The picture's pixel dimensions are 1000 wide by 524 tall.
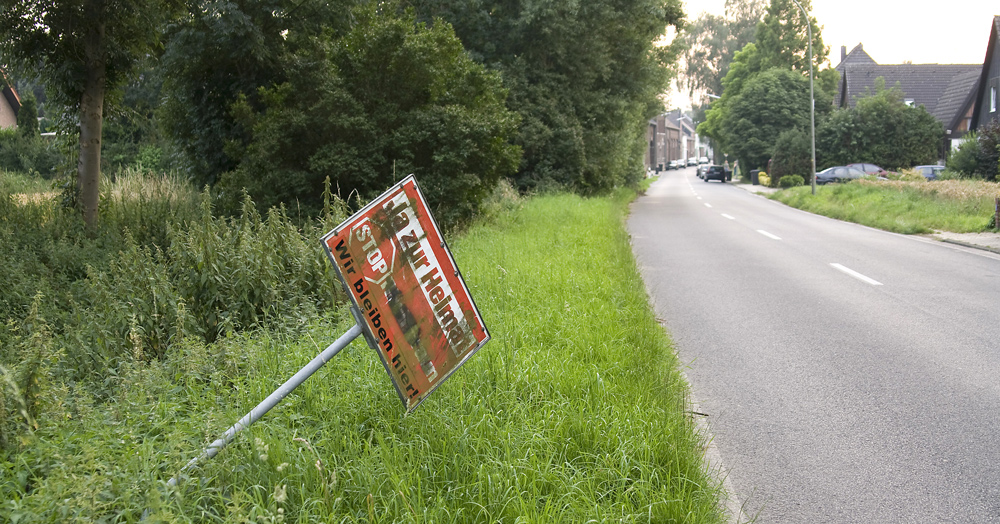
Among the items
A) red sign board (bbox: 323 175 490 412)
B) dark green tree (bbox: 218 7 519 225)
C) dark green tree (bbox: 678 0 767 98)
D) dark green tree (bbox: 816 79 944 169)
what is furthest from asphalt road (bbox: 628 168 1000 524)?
dark green tree (bbox: 678 0 767 98)

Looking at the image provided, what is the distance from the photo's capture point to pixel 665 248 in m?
15.1

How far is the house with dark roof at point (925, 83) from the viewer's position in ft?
157

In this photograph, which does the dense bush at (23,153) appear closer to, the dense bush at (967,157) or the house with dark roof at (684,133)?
the dense bush at (967,157)

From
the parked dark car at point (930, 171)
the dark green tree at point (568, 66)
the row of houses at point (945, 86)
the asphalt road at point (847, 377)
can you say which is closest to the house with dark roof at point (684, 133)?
the row of houses at point (945, 86)

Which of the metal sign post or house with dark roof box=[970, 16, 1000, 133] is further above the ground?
house with dark roof box=[970, 16, 1000, 133]

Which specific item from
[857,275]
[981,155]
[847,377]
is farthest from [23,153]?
[981,155]

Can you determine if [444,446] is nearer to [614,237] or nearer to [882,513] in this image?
[882,513]

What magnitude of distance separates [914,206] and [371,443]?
20.9 meters

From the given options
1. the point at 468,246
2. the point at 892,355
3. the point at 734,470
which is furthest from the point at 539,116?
the point at 734,470

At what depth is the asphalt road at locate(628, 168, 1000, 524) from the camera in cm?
397

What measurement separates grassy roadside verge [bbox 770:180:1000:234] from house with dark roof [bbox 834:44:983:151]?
1053 inches

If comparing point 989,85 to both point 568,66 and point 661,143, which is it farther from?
point 661,143

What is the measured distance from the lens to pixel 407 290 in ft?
10.8

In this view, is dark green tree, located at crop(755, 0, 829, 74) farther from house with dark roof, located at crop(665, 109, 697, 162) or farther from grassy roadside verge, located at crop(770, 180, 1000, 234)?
house with dark roof, located at crop(665, 109, 697, 162)
